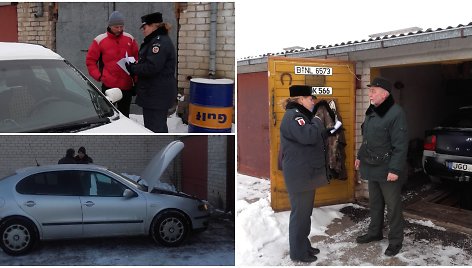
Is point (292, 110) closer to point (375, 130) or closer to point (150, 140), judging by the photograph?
point (375, 130)

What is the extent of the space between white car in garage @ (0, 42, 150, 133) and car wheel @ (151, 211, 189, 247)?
85 cm

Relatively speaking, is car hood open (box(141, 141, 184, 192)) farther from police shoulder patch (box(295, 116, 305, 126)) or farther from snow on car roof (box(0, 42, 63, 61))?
snow on car roof (box(0, 42, 63, 61))

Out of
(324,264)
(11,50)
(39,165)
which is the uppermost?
(11,50)

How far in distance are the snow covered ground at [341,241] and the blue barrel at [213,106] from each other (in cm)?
118

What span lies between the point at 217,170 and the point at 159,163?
80 centimetres

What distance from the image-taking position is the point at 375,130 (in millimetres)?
4359

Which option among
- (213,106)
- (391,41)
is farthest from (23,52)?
(391,41)

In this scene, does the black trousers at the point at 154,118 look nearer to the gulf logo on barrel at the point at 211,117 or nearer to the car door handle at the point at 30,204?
the gulf logo on barrel at the point at 211,117

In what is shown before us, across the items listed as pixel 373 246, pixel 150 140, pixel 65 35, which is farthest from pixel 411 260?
pixel 65 35

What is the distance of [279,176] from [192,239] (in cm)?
187

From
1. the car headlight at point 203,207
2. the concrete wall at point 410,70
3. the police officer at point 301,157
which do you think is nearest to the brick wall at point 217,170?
the car headlight at point 203,207

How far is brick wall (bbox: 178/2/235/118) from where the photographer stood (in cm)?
667

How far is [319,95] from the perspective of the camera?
569 cm

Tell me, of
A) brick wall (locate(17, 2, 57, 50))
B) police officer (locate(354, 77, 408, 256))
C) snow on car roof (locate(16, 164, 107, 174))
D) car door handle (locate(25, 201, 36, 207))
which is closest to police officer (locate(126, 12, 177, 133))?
snow on car roof (locate(16, 164, 107, 174))
